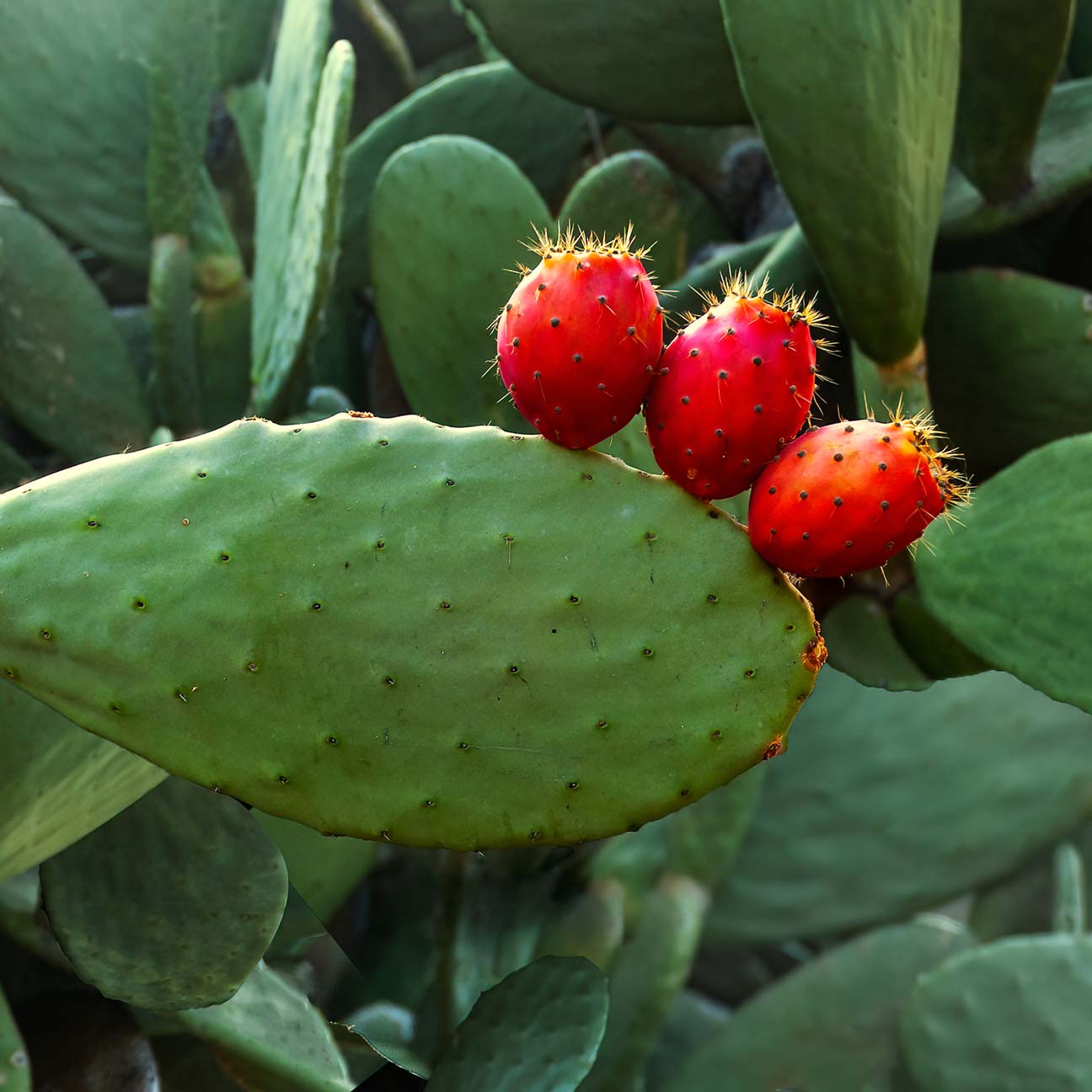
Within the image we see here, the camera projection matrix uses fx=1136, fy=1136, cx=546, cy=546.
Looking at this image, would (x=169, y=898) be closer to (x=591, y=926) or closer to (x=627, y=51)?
(x=591, y=926)

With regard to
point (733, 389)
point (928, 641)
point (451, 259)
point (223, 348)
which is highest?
point (733, 389)

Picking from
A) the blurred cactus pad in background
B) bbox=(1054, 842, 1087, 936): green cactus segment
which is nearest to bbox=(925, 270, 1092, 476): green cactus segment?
the blurred cactus pad in background

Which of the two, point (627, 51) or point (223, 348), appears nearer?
point (627, 51)

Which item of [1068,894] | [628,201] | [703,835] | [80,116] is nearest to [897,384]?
[628,201]

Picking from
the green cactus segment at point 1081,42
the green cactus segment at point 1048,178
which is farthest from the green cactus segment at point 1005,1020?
the green cactus segment at point 1081,42

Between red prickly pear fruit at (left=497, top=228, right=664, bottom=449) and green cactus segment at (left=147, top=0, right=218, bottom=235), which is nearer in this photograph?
red prickly pear fruit at (left=497, top=228, right=664, bottom=449)

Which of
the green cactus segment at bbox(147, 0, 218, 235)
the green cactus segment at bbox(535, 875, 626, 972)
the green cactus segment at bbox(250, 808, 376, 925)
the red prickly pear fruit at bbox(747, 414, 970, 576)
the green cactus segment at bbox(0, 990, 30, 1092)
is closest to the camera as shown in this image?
the red prickly pear fruit at bbox(747, 414, 970, 576)

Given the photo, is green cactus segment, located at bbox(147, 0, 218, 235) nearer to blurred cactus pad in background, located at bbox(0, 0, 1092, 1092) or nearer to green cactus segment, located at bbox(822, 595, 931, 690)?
blurred cactus pad in background, located at bbox(0, 0, 1092, 1092)
